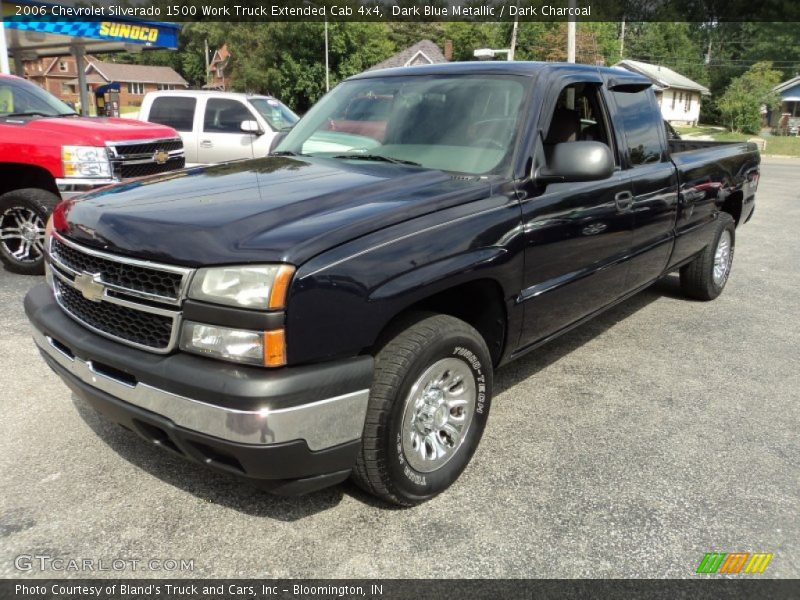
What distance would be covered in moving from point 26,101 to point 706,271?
6.92 m

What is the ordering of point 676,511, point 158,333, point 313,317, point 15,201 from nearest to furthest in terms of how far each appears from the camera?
1. point 313,317
2. point 158,333
3. point 676,511
4. point 15,201

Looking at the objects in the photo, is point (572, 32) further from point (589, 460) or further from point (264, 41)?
point (264, 41)

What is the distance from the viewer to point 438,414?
9.11ft

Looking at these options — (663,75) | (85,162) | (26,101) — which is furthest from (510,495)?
(663,75)

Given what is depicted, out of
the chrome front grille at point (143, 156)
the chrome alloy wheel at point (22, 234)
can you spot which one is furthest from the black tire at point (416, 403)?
the chrome alloy wheel at point (22, 234)

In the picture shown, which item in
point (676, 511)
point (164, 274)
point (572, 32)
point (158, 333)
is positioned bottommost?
point (676, 511)

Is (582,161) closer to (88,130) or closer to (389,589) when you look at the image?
(389,589)

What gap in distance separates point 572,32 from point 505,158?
19.7 m

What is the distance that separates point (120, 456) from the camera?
3131 millimetres

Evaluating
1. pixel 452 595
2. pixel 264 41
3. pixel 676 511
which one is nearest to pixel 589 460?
pixel 676 511

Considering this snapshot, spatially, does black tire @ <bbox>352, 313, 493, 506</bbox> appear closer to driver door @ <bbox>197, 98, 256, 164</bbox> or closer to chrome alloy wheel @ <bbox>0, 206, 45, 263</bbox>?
chrome alloy wheel @ <bbox>0, 206, 45, 263</bbox>

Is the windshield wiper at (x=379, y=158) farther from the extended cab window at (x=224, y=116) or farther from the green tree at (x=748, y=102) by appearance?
the green tree at (x=748, y=102)

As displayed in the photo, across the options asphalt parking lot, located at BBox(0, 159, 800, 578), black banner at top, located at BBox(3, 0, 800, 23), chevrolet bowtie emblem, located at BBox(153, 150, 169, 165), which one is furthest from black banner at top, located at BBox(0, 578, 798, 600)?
black banner at top, located at BBox(3, 0, 800, 23)

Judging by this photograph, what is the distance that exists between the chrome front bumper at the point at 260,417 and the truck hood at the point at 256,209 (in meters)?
0.48
